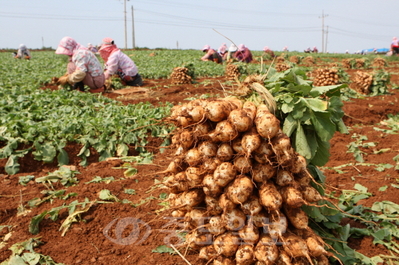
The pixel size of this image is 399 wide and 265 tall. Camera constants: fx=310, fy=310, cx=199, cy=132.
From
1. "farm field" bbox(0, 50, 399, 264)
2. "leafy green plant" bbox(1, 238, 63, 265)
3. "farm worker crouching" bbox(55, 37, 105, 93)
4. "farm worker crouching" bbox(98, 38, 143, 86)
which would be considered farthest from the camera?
"farm worker crouching" bbox(98, 38, 143, 86)

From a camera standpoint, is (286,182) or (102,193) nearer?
(286,182)

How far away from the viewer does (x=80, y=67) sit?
8.71 meters

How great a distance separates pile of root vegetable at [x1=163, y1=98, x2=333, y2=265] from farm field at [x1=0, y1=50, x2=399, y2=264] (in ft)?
0.85

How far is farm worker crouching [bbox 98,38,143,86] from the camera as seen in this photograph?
33.8 ft

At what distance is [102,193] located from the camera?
3.46 meters

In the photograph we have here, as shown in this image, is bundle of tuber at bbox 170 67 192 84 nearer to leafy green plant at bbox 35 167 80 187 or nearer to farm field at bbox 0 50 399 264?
farm field at bbox 0 50 399 264

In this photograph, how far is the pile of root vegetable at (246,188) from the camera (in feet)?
6.83

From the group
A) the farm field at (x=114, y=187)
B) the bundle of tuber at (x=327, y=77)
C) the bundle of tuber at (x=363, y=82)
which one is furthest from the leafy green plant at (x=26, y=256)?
the bundle of tuber at (x=363, y=82)

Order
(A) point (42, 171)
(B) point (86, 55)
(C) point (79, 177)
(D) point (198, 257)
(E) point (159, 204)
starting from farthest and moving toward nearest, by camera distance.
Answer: (B) point (86, 55) < (A) point (42, 171) < (C) point (79, 177) < (E) point (159, 204) < (D) point (198, 257)

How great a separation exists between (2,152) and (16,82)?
7321 mm

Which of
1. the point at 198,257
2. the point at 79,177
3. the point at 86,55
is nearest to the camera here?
the point at 198,257

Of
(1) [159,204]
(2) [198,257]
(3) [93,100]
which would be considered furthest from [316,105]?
(3) [93,100]

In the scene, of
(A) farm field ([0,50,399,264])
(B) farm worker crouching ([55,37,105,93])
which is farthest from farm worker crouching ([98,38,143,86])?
(A) farm field ([0,50,399,264])

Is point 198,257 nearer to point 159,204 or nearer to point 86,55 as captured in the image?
point 159,204
